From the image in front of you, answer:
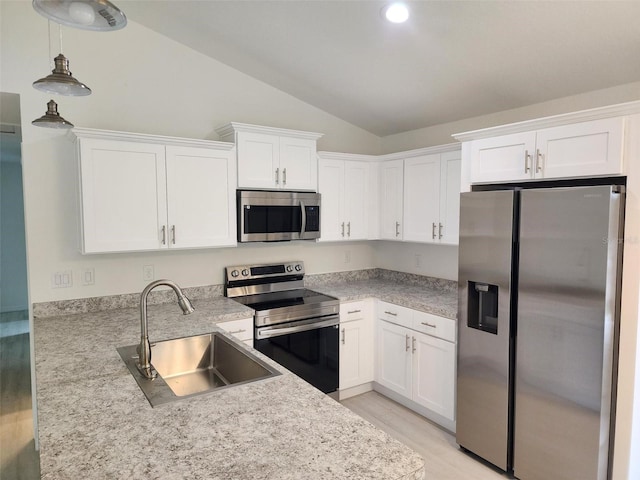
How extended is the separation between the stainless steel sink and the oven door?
0.77 meters

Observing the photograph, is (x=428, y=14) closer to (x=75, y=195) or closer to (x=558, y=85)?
(x=558, y=85)

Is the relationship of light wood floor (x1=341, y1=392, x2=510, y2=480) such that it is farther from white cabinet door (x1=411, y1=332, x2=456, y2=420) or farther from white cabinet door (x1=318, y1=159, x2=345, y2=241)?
white cabinet door (x1=318, y1=159, x2=345, y2=241)

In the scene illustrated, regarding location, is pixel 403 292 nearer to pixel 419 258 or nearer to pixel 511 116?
pixel 419 258

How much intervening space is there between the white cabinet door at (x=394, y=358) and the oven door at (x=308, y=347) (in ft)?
1.37

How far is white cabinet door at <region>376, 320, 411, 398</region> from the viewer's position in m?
3.35

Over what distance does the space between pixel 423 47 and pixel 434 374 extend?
230cm

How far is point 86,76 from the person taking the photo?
289cm

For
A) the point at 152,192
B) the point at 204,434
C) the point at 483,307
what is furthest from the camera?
the point at 152,192

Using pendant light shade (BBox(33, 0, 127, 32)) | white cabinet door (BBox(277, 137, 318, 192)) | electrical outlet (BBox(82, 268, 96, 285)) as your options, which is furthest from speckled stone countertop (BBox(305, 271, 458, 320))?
pendant light shade (BBox(33, 0, 127, 32))

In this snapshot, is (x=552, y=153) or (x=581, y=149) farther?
(x=552, y=153)

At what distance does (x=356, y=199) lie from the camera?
3879mm

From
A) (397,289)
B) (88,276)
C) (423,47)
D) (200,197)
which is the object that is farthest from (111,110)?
(397,289)

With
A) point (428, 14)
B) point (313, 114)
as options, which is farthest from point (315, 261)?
point (428, 14)

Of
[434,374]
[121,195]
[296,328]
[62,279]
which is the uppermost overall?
[121,195]
